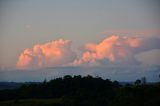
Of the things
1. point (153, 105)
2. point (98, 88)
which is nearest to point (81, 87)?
point (98, 88)

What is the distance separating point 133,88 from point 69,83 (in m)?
34.5

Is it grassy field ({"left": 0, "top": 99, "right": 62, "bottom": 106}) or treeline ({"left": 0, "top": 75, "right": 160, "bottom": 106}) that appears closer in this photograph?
grassy field ({"left": 0, "top": 99, "right": 62, "bottom": 106})

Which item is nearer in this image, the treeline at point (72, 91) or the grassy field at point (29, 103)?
the grassy field at point (29, 103)

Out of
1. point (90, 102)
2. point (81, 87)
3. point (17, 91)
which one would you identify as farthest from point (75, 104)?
point (17, 91)

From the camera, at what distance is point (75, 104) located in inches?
3135

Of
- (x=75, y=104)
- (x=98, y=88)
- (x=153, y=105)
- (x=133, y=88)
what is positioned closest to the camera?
(x=153, y=105)

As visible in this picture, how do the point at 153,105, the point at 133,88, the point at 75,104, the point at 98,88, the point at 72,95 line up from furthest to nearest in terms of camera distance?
the point at 98,88 < the point at 72,95 < the point at 75,104 < the point at 133,88 < the point at 153,105

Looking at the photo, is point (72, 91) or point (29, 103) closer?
point (29, 103)

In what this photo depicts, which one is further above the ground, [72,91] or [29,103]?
[72,91]

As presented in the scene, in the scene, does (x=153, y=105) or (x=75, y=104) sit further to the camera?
(x=75, y=104)

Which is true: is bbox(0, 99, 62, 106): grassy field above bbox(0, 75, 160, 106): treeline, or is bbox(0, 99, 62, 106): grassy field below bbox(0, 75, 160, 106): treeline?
below

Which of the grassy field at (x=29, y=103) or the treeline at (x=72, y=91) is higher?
the treeline at (x=72, y=91)

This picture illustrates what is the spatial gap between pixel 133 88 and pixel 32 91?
35.9 meters

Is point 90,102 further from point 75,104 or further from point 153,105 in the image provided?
point 153,105
